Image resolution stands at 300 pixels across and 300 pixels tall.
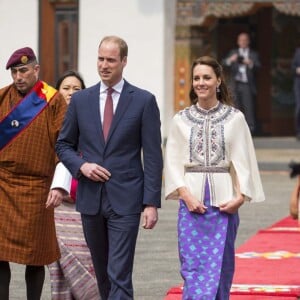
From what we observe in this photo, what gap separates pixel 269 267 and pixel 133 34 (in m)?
9.06

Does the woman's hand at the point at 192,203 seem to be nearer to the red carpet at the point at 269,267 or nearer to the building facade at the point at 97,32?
the red carpet at the point at 269,267

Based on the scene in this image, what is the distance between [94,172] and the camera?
8.16m

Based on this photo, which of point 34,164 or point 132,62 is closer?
point 34,164

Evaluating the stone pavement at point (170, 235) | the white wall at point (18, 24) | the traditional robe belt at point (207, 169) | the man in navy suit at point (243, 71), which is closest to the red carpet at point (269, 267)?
Result: the stone pavement at point (170, 235)

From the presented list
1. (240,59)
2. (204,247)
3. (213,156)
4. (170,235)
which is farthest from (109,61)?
(240,59)

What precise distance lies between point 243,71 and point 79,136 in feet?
50.5

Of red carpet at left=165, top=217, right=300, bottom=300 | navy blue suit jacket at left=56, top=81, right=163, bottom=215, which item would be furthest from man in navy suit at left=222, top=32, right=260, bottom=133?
navy blue suit jacket at left=56, top=81, right=163, bottom=215

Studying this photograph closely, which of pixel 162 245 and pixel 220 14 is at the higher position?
pixel 220 14

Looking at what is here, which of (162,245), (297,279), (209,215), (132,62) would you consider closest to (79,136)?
(209,215)

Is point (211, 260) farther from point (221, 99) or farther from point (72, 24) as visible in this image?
point (72, 24)

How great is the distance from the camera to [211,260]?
8555mm

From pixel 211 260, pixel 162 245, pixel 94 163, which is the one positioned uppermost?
pixel 94 163

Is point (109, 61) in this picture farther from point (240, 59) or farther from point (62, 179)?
point (240, 59)

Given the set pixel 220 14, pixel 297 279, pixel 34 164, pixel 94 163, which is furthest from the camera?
pixel 220 14
